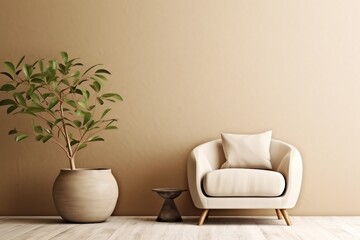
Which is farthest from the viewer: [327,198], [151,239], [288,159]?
[327,198]

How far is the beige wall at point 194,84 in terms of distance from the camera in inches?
232

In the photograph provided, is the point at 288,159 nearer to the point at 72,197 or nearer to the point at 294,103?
the point at 294,103

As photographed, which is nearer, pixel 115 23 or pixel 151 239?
pixel 151 239

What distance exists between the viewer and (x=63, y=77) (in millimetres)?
5938

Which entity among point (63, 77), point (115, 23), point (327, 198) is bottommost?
point (327, 198)

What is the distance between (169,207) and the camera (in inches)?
217

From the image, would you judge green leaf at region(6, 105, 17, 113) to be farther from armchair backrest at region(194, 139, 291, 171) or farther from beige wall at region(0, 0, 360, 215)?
armchair backrest at region(194, 139, 291, 171)

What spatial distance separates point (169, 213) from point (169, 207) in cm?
5

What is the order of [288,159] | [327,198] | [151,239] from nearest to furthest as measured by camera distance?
[151,239] → [288,159] → [327,198]

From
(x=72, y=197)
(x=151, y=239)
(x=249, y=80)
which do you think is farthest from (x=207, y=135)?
(x=151, y=239)

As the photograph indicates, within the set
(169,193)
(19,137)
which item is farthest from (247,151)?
(19,137)

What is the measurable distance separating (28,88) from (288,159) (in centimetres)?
251

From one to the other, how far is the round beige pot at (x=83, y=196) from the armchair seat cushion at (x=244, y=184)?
898 millimetres

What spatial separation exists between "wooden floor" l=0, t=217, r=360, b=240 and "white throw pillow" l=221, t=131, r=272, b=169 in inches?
19.3
